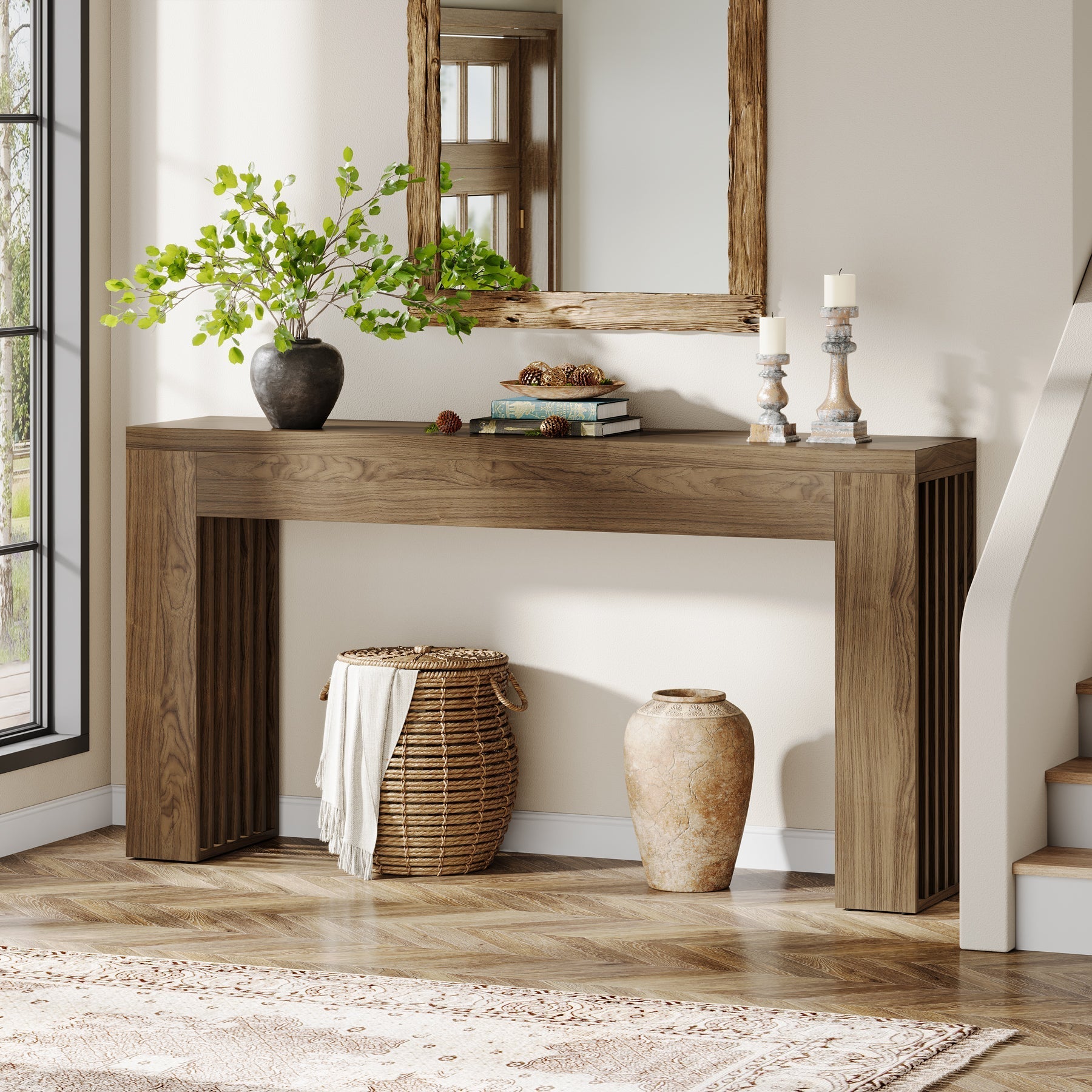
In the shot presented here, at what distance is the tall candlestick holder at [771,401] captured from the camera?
4.20 meters

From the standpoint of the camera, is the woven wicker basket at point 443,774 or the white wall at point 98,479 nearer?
the woven wicker basket at point 443,774

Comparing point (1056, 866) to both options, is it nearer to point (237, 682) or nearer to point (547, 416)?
point (547, 416)

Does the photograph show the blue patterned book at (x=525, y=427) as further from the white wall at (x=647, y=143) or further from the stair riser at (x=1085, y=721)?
the stair riser at (x=1085, y=721)

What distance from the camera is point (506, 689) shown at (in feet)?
15.3

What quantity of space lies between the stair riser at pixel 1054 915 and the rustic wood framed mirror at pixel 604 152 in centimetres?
145

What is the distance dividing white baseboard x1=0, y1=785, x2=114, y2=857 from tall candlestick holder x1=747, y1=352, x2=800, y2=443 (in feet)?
6.39

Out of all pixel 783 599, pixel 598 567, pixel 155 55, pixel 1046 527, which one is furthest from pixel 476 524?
pixel 155 55

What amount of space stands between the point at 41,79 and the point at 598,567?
1.81 m

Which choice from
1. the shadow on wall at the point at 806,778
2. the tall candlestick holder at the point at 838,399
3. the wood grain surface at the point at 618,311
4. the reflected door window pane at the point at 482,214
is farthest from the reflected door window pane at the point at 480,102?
the shadow on wall at the point at 806,778

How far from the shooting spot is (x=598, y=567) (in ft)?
15.2

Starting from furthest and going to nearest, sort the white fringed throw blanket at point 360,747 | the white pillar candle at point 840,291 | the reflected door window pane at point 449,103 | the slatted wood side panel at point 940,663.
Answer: the reflected door window pane at point 449,103
the white fringed throw blanket at point 360,747
the white pillar candle at point 840,291
the slatted wood side panel at point 940,663

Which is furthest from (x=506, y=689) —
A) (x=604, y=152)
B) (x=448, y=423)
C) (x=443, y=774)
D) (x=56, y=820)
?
(x=604, y=152)

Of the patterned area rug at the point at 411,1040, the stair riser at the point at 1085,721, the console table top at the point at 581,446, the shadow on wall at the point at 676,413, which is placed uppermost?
the shadow on wall at the point at 676,413

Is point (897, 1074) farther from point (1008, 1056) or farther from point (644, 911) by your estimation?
point (644, 911)
